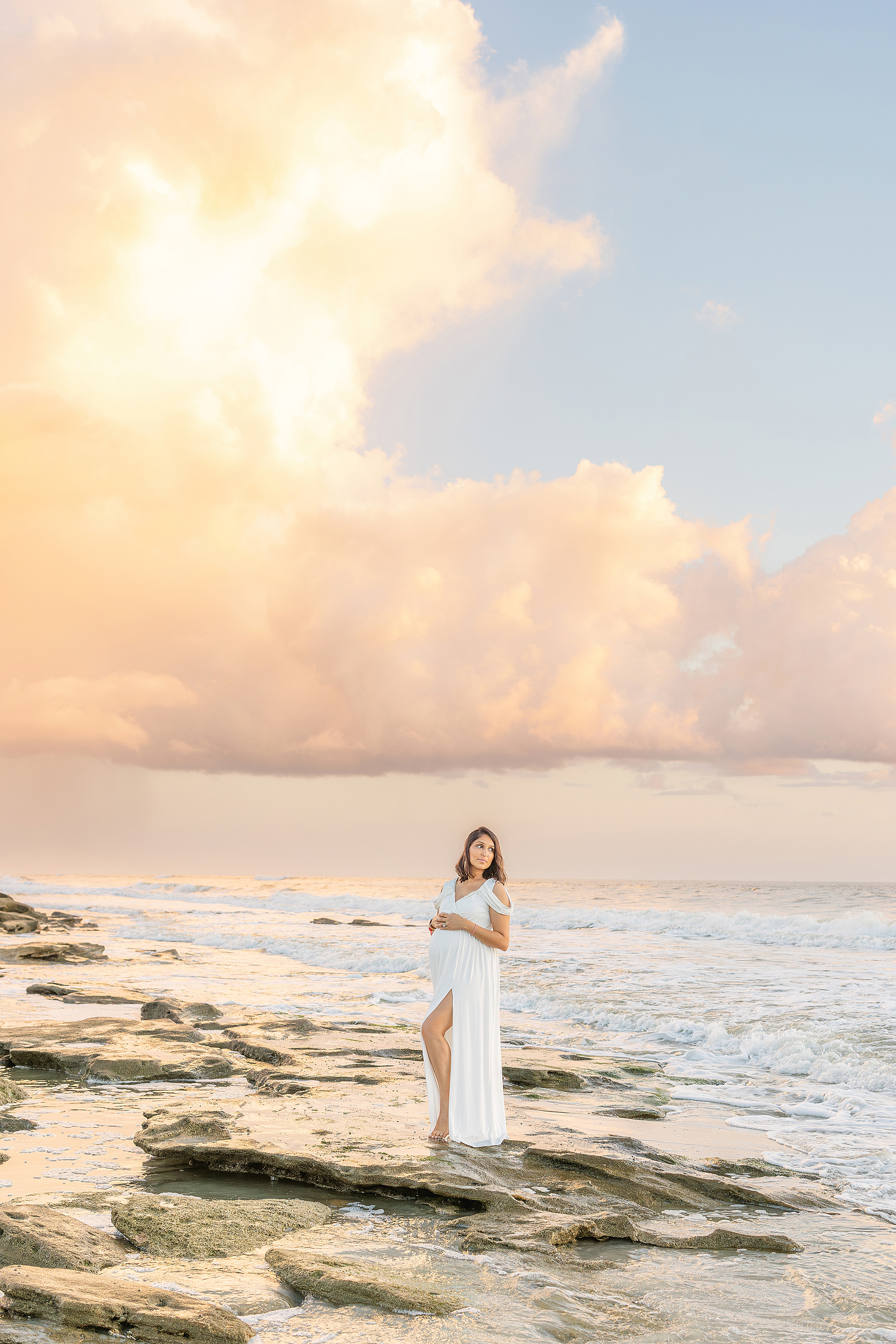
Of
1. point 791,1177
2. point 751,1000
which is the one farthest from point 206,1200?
point 751,1000

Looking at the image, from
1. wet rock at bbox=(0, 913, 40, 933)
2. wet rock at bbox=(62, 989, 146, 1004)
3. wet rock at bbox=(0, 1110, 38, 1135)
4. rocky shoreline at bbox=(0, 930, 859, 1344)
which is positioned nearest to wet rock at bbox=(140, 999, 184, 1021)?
wet rock at bbox=(62, 989, 146, 1004)

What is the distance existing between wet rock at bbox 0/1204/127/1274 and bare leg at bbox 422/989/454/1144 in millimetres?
2974

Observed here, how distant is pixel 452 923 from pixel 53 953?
1815cm

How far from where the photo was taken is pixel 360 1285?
4.23 metres

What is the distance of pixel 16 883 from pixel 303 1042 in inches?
3439

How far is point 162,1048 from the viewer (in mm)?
10477

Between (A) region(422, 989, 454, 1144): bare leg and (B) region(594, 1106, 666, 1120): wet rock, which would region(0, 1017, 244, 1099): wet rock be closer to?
(A) region(422, 989, 454, 1144): bare leg

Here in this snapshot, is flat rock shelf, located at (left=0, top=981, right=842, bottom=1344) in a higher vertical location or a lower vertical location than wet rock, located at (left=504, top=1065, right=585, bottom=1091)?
higher

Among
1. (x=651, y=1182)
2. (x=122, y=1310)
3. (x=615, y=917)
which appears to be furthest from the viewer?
(x=615, y=917)

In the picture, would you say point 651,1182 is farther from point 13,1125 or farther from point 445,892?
point 13,1125

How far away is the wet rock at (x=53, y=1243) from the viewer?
13.6 ft

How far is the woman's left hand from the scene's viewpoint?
7195mm

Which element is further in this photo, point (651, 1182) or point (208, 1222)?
point (651, 1182)

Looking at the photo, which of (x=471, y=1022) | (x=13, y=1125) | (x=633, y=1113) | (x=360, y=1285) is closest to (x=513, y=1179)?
(x=471, y=1022)
